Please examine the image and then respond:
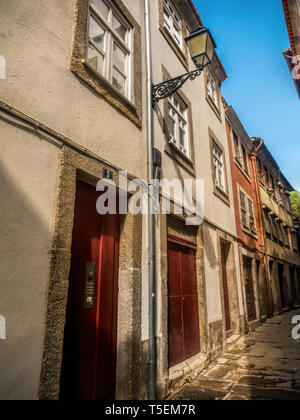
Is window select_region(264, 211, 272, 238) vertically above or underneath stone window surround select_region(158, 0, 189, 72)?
underneath

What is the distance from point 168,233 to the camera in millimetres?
4988

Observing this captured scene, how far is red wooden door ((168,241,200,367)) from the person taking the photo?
15.5 ft

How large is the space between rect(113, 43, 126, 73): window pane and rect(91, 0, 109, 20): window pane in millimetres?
452

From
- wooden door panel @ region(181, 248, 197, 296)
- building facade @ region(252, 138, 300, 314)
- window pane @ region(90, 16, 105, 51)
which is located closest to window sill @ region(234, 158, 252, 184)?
building facade @ region(252, 138, 300, 314)

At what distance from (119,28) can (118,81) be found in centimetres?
107

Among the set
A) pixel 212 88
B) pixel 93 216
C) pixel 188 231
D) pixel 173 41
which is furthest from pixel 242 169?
pixel 93 216

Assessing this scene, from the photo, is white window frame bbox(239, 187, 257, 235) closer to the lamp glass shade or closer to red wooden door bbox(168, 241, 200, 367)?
red wooden door bbox(168, 241, 200, 367)

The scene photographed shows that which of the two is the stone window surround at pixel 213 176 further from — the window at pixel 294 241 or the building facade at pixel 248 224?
the window at pixel 294 241

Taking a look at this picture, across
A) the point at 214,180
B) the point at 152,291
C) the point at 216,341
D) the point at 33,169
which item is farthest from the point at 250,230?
the point at 33,169

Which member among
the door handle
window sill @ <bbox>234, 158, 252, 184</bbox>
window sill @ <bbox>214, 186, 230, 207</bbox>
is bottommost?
the door handle

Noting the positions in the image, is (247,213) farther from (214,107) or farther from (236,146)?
(214,107)

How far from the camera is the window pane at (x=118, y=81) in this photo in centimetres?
423

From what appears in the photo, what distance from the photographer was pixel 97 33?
13.0 feet
